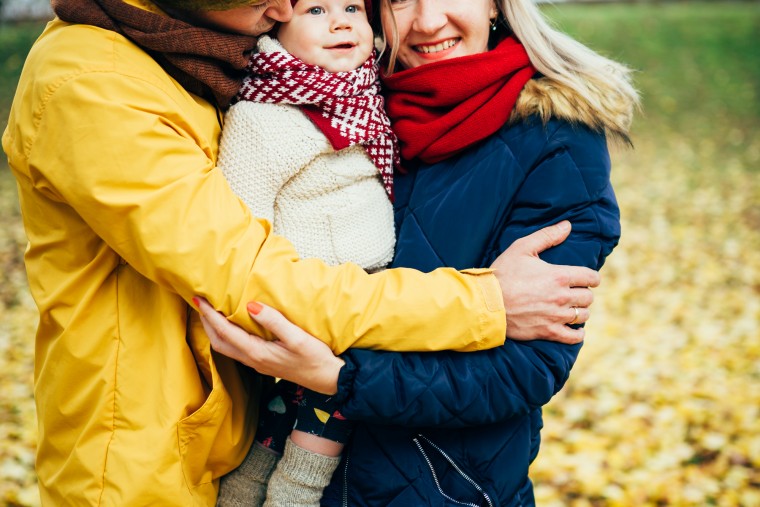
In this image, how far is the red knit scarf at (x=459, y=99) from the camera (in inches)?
84.4

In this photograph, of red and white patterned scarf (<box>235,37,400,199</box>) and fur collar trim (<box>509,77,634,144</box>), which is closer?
red and white patterned scarf (<box>235,37,400,199</box>)

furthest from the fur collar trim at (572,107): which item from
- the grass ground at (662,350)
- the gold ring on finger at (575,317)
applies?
the gold ring on finger at (575,317)

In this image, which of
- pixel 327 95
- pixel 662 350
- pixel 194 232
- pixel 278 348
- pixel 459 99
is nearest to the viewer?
pixel 194 232

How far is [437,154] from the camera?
220 cm

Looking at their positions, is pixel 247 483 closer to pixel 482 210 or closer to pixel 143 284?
pixel 143 284

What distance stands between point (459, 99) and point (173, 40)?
2.79 feet

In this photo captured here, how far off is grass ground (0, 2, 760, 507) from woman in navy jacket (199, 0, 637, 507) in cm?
36

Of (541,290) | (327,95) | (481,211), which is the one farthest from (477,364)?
(327,95)

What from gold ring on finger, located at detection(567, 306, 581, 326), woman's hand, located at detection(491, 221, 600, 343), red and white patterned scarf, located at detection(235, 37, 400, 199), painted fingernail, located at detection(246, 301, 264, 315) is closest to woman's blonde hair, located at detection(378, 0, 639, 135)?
red and white patterned scarf, located at detection(235, 37, 400, 199)

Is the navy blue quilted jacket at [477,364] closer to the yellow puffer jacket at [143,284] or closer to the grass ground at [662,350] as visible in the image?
the yellow puffer jacket at [143,284]

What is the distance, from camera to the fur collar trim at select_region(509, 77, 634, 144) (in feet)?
6.89

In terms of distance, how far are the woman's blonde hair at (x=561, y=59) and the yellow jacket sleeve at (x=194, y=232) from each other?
71cm

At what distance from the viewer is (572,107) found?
6.90 feet

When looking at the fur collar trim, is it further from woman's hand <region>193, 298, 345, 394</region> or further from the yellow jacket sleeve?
woman's hand <region>193, 298, 345, 394</region>
